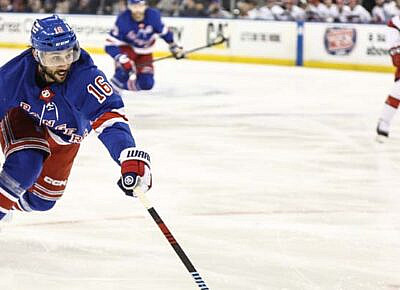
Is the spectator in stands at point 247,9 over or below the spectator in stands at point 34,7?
over

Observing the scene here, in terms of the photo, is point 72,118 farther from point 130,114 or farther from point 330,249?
point 130,114

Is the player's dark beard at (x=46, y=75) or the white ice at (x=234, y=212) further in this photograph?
the white ice at (x=234, y=212)

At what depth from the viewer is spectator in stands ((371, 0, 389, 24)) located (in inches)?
439

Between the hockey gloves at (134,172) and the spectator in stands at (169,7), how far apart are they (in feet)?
33.0

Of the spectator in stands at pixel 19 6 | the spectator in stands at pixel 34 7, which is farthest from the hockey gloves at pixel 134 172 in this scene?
the spectator in stands at pixel 19 6

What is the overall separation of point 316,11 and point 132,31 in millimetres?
3689

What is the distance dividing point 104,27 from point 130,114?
18.7 feet

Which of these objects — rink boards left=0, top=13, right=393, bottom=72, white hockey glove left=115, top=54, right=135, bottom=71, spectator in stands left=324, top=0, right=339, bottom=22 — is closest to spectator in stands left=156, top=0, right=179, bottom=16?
rink boards left=0, top=13, right=393, bottom=72

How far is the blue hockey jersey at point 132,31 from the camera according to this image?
8797mm

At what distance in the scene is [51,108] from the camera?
3123 mm

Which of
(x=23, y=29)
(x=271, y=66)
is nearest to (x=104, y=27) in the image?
(x=23, y=29)

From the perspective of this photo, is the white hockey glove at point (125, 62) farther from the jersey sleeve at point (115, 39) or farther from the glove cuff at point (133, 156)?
the glove cuff at point (133, 156)

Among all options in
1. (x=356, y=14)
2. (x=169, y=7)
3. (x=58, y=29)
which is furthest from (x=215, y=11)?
(x=58, y=29)

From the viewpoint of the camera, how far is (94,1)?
43.8 ft
